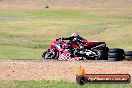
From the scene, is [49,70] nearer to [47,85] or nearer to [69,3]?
[47,85]

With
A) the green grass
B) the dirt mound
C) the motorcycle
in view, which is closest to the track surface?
the green grass

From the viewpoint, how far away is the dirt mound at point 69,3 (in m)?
127

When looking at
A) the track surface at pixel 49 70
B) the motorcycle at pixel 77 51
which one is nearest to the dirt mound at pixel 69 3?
the motorcycle at pixel 77 51

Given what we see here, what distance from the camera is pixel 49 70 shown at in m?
18.1

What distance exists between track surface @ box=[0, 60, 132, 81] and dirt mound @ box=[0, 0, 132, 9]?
341 ft

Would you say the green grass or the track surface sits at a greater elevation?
the track surface

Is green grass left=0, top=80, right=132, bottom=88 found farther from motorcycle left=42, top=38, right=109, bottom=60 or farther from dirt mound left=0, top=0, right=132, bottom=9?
dirt mound left=0, top=0, right=132, bottom=9

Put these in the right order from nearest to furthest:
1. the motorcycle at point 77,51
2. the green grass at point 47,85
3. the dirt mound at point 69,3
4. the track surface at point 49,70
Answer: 1. the green grass at point 47,85
2. the track surface at point 49,70
3. the motorcycle at point 77,51
4. the dirt mound at point 69,3

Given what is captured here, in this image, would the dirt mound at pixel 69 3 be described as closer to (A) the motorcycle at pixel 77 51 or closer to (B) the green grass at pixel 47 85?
(A) the motorcycle at pixel 77 51

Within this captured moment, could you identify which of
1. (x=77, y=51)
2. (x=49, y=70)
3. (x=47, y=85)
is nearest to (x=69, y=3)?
(x=77, y=51)

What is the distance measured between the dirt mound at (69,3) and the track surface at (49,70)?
10388cm

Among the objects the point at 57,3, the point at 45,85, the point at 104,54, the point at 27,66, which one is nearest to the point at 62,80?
the point at 45,85

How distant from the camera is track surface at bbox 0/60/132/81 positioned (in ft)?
54.8

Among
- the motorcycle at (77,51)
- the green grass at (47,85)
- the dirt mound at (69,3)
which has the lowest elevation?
the green grass at (47,85)
